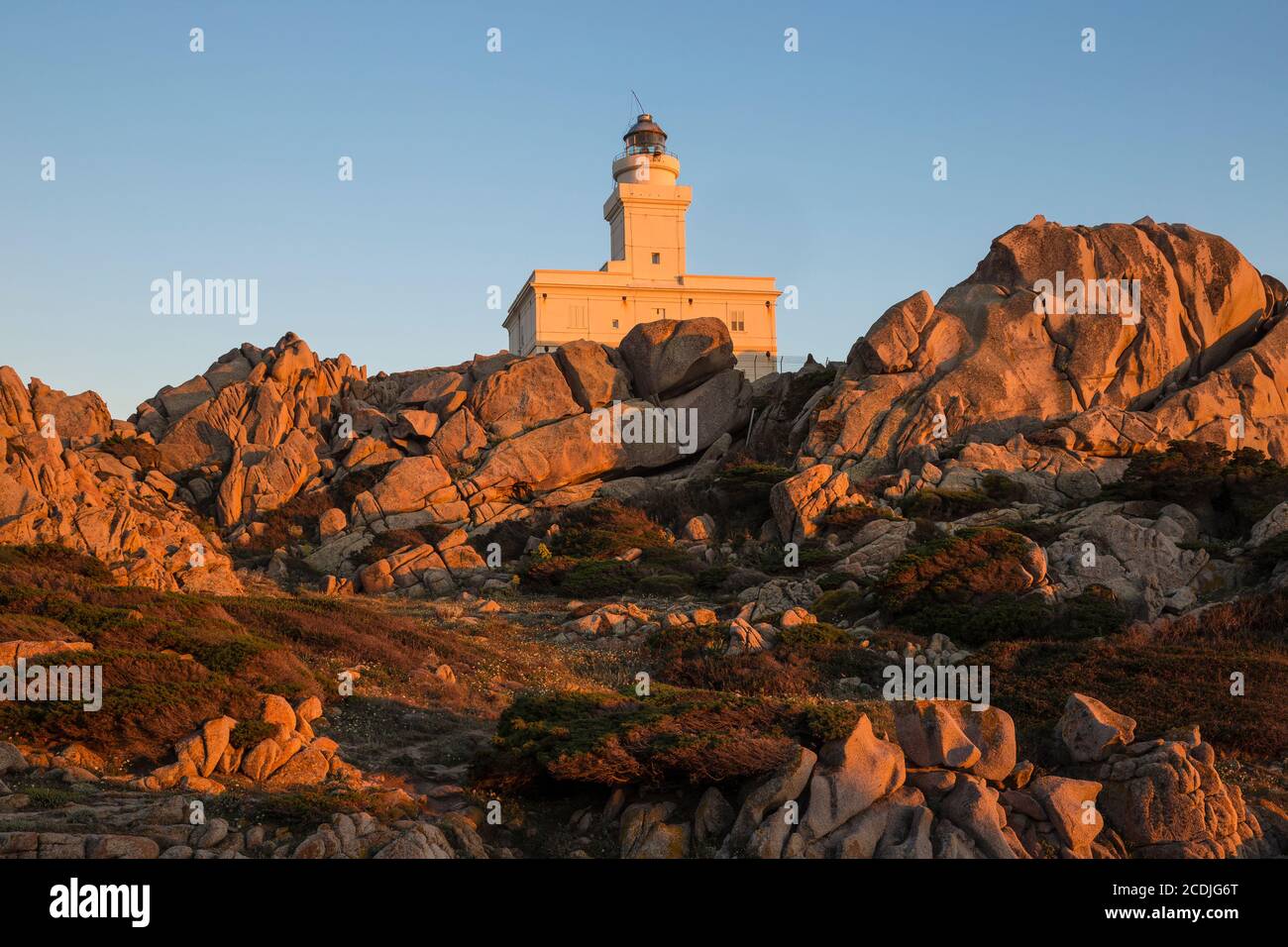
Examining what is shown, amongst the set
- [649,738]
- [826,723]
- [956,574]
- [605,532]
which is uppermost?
[605,532]

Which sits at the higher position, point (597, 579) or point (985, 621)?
point (597, 579)

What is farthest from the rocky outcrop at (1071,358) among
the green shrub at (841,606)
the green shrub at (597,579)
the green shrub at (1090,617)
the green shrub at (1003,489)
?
the green shrub at (1090,617)

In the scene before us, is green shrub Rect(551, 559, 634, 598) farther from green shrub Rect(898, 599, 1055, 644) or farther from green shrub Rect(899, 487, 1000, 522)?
green shrub Rect(898, 599, 1055, 644)

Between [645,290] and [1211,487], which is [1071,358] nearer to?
[1211,487]

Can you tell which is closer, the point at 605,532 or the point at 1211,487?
the point at 1211,487

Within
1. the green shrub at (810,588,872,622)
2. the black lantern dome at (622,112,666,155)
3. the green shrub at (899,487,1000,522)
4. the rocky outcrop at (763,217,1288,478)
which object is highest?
the black lantern dome at (622,112,666,155)

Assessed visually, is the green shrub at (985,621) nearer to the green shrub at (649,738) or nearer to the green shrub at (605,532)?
the green shrub at (649,738)

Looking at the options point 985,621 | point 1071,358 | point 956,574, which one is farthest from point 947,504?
point 1071,358

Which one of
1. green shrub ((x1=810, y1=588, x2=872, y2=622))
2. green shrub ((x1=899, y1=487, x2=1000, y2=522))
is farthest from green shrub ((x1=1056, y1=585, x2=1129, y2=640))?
green shrub ((x1=899, y1=487, x2=1000, y2=522))

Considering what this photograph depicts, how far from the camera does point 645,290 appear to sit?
62469mm

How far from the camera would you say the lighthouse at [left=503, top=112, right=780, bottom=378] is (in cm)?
6106

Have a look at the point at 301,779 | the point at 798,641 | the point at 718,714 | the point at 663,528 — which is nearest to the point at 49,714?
the point at 301,779
